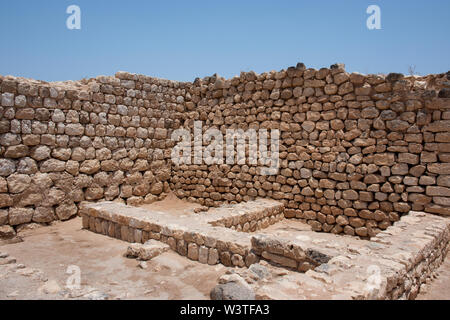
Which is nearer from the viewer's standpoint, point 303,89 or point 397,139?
point 397,139

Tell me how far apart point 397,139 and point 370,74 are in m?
1.38

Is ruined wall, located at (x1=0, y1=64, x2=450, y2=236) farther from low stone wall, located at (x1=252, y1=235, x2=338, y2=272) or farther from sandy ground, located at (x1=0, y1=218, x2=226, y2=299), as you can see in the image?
low stone wall, located at (x1=252, y1=235, x2=338, y2=272)

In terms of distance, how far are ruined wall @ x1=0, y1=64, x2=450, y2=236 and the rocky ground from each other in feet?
5.34

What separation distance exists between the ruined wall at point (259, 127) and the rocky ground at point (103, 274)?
163cm

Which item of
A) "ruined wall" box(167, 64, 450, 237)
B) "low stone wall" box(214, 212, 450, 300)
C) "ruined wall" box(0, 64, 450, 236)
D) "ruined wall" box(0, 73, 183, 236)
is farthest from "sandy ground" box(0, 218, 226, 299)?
"ruined wall" box(167, 64, 450, 237)

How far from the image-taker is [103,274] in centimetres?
450

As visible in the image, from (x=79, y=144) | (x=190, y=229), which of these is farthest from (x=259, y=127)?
(x=79, y=144)

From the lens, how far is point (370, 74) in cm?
671

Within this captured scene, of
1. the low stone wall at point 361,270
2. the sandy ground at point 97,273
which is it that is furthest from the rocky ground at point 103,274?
the low stone wall at point 361,270

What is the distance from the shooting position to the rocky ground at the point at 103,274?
3.74 m
